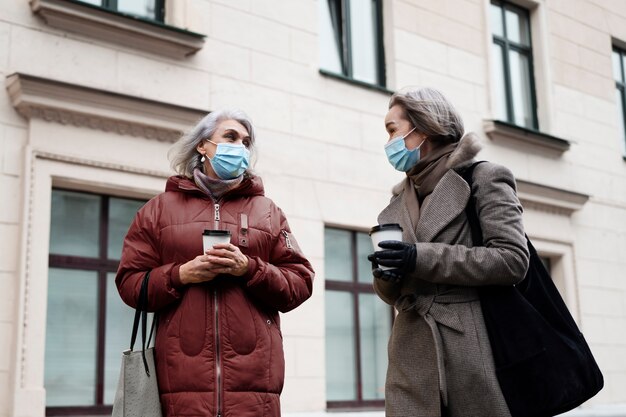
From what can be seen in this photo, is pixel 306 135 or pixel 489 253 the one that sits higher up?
pixel 306 135

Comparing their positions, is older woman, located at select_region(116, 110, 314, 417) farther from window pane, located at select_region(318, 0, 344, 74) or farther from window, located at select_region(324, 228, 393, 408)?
window pane, located at select_region(318, 0, 344, 74)

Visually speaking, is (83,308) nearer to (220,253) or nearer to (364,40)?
(220,253)

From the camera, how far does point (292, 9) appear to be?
7.78 meters

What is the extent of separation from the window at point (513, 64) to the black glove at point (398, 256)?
7.21 metres

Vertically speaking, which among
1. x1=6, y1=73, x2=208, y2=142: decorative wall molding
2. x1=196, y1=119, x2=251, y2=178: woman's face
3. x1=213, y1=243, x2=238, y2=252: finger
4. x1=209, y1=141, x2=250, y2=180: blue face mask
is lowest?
x1=213, y1=243, x2=238, y2=252: finger

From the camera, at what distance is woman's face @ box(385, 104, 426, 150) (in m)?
3.21

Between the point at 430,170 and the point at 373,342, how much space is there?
199 inches

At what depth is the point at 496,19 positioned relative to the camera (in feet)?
33.3

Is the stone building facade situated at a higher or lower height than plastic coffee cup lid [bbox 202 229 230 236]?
higher

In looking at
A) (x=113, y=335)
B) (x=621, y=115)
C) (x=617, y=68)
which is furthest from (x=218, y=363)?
(x=617, y=68)

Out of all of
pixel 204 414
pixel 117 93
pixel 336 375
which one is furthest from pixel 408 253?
pixel 336 375

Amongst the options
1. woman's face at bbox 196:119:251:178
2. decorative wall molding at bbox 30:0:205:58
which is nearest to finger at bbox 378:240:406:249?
woman's face at bbox 196:119:251:178

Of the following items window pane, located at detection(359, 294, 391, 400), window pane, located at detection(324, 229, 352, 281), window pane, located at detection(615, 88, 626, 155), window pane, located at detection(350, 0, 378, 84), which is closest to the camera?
window pane, located at detection(324, 229, 352, 281)

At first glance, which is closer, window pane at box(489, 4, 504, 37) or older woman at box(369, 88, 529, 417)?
older woman at box(369, 88, 529, 417)
